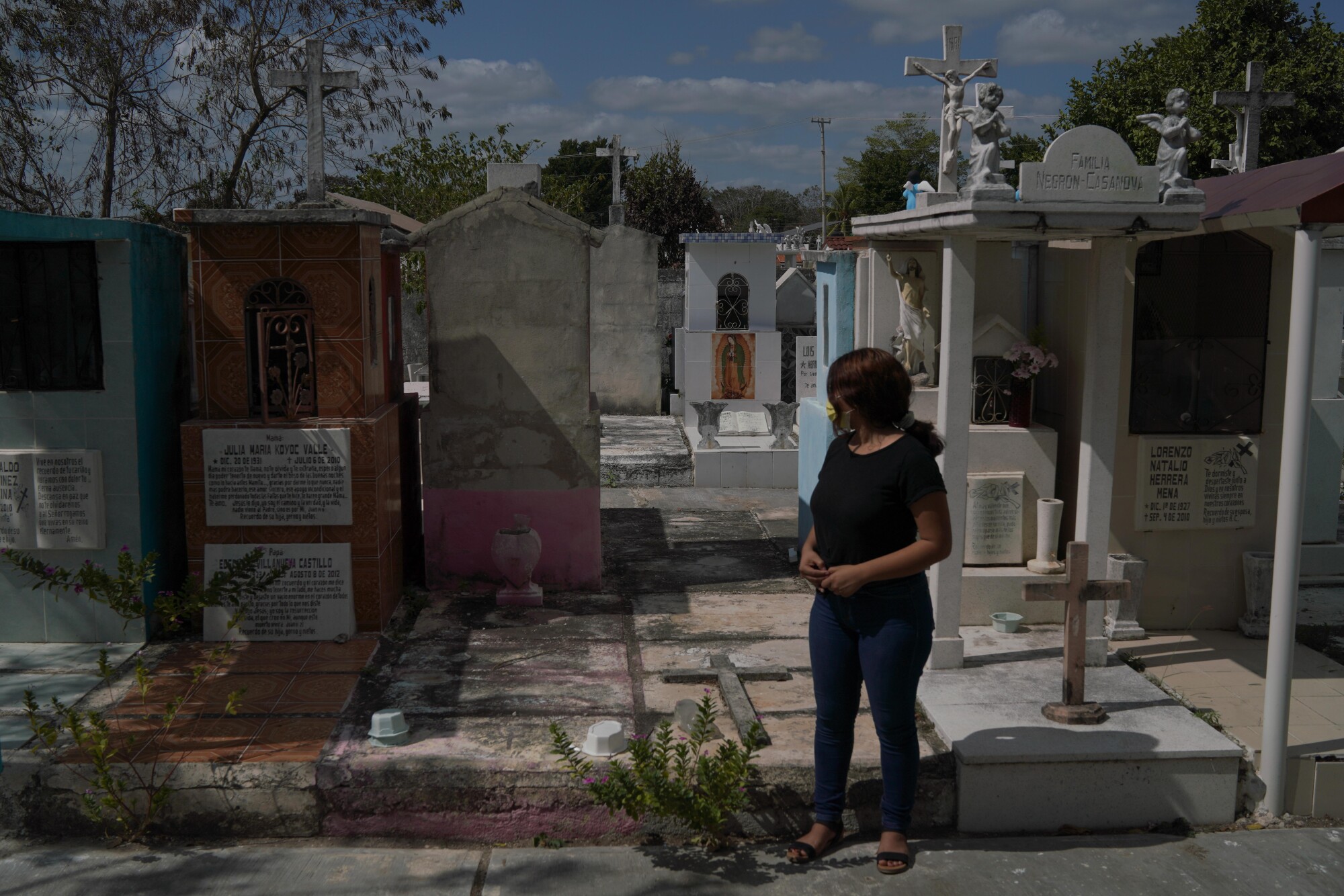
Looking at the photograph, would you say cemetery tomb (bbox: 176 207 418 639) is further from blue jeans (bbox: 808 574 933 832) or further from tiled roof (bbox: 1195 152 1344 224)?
tiled roof (bbox: 1195 152 1344 224)

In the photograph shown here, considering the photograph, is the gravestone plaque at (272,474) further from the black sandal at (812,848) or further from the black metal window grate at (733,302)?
the black metal window grate at (733,302)

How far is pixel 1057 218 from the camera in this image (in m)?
5.45

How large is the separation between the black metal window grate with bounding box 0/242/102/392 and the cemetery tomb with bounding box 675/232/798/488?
1086 centimetres

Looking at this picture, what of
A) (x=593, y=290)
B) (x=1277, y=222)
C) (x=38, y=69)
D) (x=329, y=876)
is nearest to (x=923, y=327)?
(x=1277, y=222)

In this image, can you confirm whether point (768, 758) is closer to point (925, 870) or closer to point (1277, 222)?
point (925, 870)

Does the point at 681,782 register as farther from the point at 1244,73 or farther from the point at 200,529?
the point at 1244,73

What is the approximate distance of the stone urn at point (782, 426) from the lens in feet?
42.1

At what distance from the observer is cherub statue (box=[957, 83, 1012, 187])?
5555 millimetres

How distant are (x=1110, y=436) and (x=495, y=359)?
4007mm

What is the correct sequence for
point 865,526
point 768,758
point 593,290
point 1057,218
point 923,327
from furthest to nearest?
point 593,290, point 923,327, point 1057,218, point 768,758, point 865,526

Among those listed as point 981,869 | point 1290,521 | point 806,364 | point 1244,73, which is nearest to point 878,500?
point 981,869

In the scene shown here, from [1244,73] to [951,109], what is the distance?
60.1 ft

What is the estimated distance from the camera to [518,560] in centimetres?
743

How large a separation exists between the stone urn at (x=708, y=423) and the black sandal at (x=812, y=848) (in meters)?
8.59
